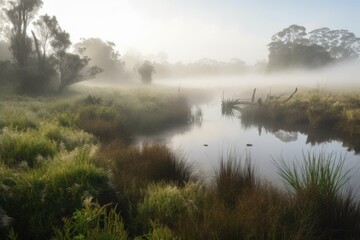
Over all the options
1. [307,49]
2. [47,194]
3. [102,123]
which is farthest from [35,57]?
[307,49]

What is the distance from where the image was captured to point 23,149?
253 inches

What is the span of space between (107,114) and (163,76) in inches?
2637

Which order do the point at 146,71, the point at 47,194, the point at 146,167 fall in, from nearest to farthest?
the point at 47,194 → the point at 146,167 → the point at 146,71

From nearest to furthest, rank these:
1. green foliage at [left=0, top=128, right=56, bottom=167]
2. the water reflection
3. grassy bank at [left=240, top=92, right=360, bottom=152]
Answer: green foliage at [left=0, top=128, right=56, bottom=167] → the water reflection → grassy bank at [left=240, top=92, right=360, bottom=152]

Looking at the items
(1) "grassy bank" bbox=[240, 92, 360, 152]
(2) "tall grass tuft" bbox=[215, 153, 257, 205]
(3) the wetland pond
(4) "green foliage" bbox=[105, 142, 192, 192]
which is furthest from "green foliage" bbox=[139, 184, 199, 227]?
(1) "grassy bank" bbox=[240, 92, 360, 152]

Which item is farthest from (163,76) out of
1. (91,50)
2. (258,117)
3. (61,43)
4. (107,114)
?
(107,114)

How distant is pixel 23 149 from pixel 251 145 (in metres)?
8.70

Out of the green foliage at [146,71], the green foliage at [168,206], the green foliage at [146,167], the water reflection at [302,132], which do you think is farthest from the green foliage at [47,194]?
the green foliage at [146,71]

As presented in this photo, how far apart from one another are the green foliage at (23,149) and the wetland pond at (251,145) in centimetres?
382

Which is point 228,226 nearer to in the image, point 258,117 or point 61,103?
point 61,103

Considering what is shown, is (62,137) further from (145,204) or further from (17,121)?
A: (145,204)

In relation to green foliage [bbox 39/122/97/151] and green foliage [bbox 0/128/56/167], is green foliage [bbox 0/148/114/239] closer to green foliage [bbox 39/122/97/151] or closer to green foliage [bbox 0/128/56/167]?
green foliage [bbox 0/128/56/167]

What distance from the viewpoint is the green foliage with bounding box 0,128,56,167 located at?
242 inches

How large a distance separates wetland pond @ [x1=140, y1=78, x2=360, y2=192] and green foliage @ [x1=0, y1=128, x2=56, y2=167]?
12.5 ft
